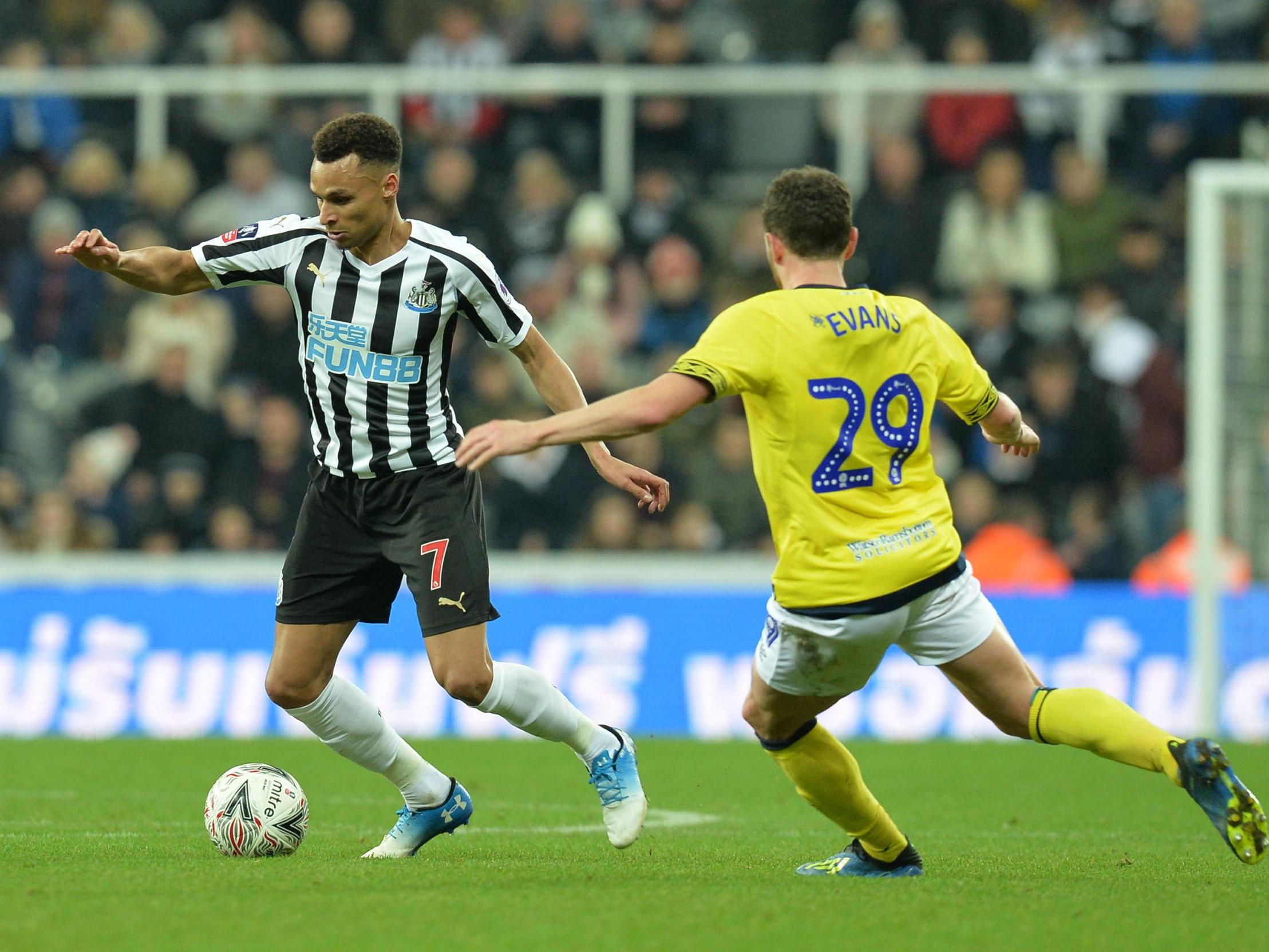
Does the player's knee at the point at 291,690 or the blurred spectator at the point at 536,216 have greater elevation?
the blurred spectator at the point at 536,216

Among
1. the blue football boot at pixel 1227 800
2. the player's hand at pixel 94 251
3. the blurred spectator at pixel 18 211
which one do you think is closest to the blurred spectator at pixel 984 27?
the blurred spectator at pixel 18 211

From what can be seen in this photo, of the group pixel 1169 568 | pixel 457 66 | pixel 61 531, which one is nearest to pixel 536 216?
pixel 457 66

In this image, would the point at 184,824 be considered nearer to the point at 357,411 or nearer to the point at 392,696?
the point at 357,411

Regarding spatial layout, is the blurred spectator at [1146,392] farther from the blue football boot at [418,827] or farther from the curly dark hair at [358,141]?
the curly dark hair at [358,141]

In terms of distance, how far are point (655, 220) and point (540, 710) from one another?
8668 mm

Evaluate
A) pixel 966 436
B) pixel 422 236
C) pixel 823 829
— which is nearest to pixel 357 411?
pixel 422 236

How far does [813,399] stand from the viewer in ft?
16.6

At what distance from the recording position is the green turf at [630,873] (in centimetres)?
441

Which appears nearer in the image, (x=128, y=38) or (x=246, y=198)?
(x=246, y=198)

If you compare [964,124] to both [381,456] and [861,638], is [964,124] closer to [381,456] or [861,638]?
[381,456]

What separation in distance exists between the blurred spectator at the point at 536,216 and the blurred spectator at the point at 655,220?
20.7 inches

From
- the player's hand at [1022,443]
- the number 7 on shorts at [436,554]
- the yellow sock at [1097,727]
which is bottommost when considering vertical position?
the yellow sock at [1097,727]

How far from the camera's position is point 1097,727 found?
5105 millimetres

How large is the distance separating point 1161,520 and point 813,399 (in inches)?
327
